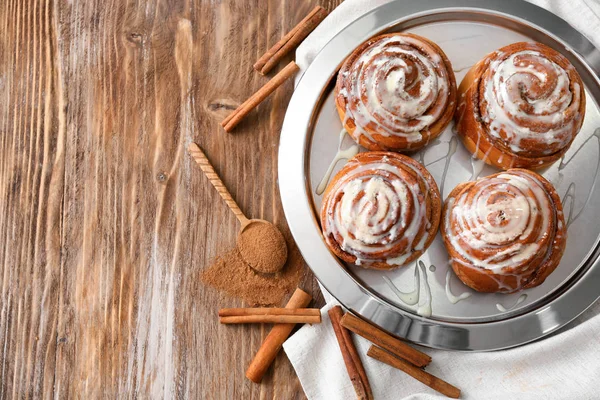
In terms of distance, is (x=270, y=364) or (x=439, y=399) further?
(x=270, y=364)

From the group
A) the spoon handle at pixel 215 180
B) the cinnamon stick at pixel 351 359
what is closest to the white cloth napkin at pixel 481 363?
the cinnamon stick at pixel 351 359

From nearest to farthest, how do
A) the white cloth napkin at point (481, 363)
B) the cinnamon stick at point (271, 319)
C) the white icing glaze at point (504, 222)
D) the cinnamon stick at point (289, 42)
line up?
1. the white icing glaze at point (504, 222)
2. the white cloth napkin at point (481, 363)
3. the cinnamon stick at point (271, 319)
4. the cinnamon stick at point (289, 42)

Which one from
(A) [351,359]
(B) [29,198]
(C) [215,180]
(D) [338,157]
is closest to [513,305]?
(A) [351,359]

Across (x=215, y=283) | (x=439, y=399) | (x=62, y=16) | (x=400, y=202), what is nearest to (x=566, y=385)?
(x=439, y=399)

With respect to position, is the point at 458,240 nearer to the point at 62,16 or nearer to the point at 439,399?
the point at 439,399

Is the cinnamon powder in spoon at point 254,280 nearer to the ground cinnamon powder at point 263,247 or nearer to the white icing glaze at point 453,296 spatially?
the ground cinnamon powder at point 263,247

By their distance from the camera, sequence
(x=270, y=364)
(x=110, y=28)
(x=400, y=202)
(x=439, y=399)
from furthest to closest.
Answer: (x=110, y=28) < (x=270, y=364) < (x=439, y=399) < (x=400, y=202)
